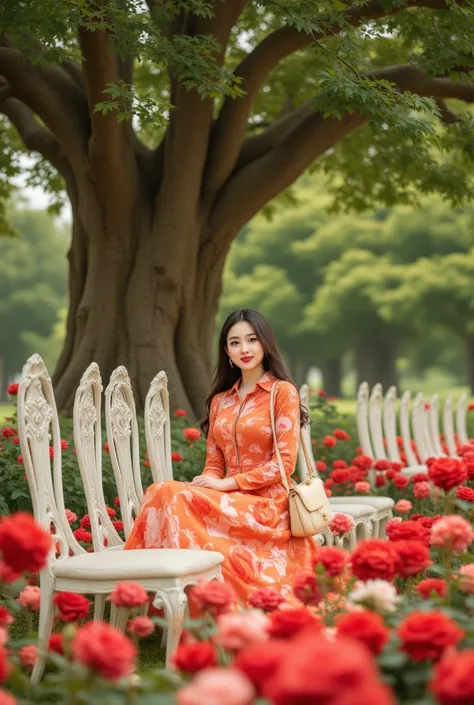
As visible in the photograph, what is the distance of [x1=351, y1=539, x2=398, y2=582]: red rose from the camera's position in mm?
2621

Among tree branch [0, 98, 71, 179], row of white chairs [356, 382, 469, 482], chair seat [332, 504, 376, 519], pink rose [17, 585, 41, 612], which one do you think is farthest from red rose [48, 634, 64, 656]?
tree branch [0, 98, 71, 179]

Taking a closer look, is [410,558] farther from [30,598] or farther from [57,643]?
[30,598]

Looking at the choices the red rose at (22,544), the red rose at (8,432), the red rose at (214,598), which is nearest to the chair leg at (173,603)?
the red rose at (214,598)

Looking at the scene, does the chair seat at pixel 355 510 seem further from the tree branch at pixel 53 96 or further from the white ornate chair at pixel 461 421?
the tree branch at pixel 53 96

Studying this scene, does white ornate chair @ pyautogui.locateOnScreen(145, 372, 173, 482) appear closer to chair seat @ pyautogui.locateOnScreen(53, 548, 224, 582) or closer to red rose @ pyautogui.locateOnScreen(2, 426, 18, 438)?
chair seat @ pyautogui.locateOnScreen(53, 548, 224, 582)

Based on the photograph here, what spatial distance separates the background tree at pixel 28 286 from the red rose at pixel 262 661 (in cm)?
4232

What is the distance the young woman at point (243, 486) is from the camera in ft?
15.9

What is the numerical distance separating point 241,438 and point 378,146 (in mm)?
8368

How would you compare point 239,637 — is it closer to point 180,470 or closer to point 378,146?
point 180,470

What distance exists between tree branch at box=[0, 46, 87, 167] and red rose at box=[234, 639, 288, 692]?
9.00 m

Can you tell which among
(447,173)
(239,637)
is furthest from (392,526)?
(447,173)

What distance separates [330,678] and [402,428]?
8.10 m

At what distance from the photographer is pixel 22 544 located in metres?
2.26

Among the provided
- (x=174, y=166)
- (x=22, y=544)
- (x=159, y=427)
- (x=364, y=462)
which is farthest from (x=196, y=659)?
(x=174, y=166)
